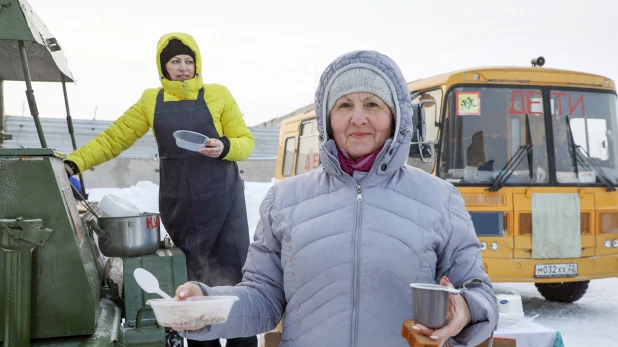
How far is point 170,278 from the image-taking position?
3.10 m

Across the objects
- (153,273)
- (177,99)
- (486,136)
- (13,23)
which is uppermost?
(13,23)

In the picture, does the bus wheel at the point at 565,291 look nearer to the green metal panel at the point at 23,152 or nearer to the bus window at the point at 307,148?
the bus window at the point at 307,148

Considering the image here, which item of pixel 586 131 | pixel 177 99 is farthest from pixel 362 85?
pixel 586 131

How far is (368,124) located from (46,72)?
302 cm

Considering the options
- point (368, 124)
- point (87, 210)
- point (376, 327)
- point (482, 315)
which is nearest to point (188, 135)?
point (87, 210)

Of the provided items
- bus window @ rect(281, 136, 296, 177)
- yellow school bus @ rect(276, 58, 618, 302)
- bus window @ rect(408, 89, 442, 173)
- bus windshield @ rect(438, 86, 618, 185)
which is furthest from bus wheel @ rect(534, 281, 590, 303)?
bus window @ rect(281, 136, 296, 177)

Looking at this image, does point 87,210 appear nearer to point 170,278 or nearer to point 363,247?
point 170,278

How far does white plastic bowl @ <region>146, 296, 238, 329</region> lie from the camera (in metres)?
1.62

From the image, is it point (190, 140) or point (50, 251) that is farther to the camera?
point (190, 140)

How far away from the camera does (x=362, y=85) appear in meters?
1.98

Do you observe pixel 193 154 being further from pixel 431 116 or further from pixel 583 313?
pixel 583 313

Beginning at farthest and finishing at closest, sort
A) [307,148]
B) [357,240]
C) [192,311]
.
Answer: [307,148], [357,240], [192,311]

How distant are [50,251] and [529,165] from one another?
220 inches

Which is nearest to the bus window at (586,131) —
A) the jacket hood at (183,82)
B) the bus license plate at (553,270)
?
the bus license plate at (553,270)
